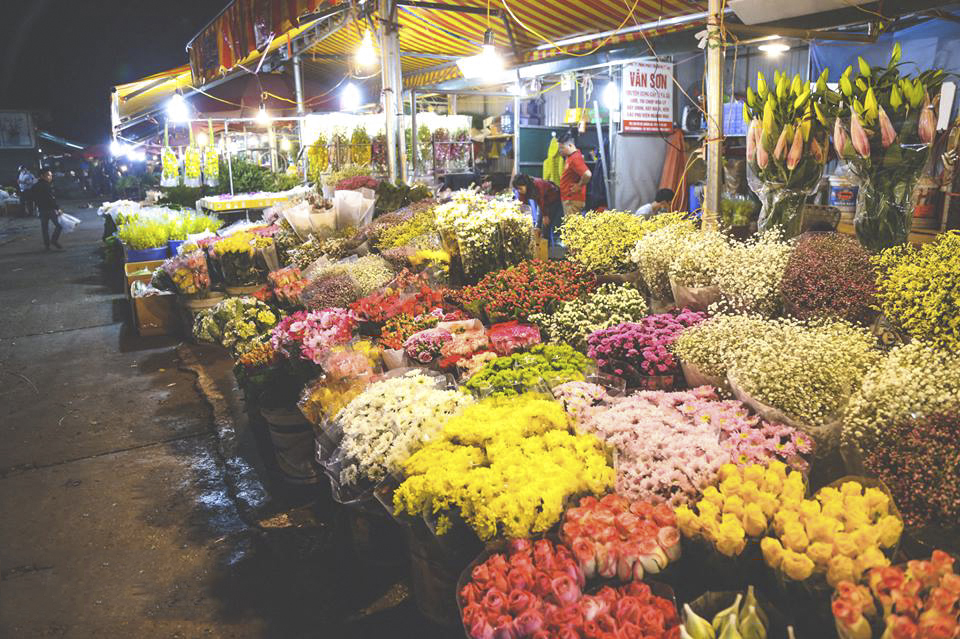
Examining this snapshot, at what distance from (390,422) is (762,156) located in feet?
8.12

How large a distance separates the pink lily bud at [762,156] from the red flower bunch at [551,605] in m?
2.54

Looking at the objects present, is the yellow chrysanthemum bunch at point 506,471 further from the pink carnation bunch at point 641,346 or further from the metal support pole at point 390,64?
the metal support pole at point 390,64

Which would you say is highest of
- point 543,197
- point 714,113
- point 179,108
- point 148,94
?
point 148,94

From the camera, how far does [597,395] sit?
314cm

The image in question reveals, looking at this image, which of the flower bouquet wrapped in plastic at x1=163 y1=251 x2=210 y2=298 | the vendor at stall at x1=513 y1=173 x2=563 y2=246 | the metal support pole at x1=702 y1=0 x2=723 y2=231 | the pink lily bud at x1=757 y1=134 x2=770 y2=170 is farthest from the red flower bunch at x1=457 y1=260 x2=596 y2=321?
the vendor at stall at x1=513 y1=173 x2=563 y2=246

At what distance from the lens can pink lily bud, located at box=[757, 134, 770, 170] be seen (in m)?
3.61

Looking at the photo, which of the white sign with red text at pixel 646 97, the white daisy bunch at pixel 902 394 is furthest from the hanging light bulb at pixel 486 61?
the white daisy bunch at pixel 902 394

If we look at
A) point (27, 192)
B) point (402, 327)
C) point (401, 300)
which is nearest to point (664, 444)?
point (402, 327)

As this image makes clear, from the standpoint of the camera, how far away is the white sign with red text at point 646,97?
926 cm

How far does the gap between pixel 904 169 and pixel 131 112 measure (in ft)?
60.6

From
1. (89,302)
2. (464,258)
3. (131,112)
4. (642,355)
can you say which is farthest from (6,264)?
(642,355)

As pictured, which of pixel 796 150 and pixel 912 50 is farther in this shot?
Answer: pixel 912 50

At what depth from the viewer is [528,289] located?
4574mm

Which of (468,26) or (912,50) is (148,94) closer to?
(468,26)
